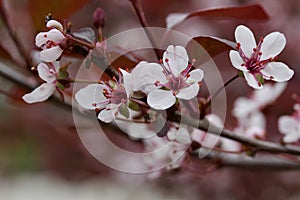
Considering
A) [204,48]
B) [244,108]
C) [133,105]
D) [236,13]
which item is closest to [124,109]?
[133,105]

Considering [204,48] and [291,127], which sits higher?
[204,48]

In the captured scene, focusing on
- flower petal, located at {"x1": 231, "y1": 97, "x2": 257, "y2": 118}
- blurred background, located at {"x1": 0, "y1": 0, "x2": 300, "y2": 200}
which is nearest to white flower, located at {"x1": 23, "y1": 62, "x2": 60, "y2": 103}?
flower petal, located at {"x1": 231, "y1": 97, "x2": 257, "y2": 118}

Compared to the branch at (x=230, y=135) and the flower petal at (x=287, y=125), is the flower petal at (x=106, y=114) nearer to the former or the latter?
the branch at (x=230, y=135)

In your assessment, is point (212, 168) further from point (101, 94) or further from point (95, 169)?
point (95, 169)

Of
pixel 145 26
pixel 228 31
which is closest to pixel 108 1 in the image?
pixel 228 31

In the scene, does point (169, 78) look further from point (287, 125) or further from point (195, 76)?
point (287, 125)

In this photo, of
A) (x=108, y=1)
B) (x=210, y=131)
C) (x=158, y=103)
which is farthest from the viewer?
(x=108, y=1)
